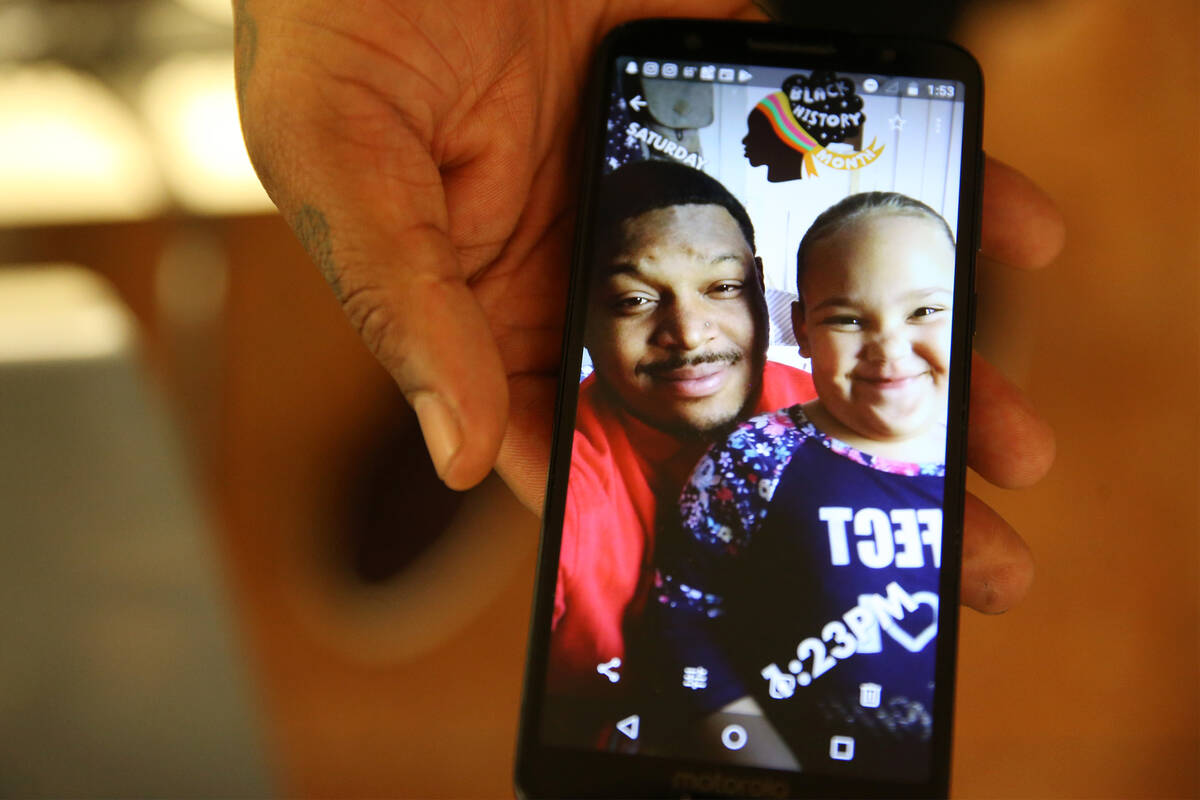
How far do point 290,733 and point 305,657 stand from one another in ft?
0.18

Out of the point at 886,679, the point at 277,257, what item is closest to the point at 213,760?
the point at 277,257

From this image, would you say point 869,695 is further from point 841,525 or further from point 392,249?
point 392,249

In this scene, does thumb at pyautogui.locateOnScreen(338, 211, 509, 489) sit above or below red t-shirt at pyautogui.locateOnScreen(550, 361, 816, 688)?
above

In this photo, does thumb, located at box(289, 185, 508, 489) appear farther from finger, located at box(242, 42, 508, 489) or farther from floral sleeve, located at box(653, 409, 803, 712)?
floral sleeve, located at box(653, 409, 803, 712)

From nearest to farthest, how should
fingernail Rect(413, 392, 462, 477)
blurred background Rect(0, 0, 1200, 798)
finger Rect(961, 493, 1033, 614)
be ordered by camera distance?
fingernail Rect(413, 392, 462, 477), finger Rect(961, 493, 1033, 614), blurred background Rect(0, 0, 1200, 798)

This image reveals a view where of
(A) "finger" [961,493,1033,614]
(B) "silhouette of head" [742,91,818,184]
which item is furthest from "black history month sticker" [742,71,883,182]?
(A) "finger" [961,493,1033,614]

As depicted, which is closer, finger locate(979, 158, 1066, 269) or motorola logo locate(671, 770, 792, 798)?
motorola logo locate(671, 770, 792, 798)

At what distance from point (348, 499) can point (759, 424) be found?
39cm

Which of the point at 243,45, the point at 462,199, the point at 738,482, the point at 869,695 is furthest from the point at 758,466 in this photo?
the point at 243,45

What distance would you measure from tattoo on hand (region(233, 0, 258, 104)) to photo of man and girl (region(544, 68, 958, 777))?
21 centimetres

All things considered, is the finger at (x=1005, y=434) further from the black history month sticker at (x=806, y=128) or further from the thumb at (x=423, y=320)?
the thumb at (x=423, y=320)

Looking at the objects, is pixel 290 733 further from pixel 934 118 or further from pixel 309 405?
pixel 934 118

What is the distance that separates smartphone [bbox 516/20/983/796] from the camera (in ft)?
1.46

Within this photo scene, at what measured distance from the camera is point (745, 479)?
478 mm
